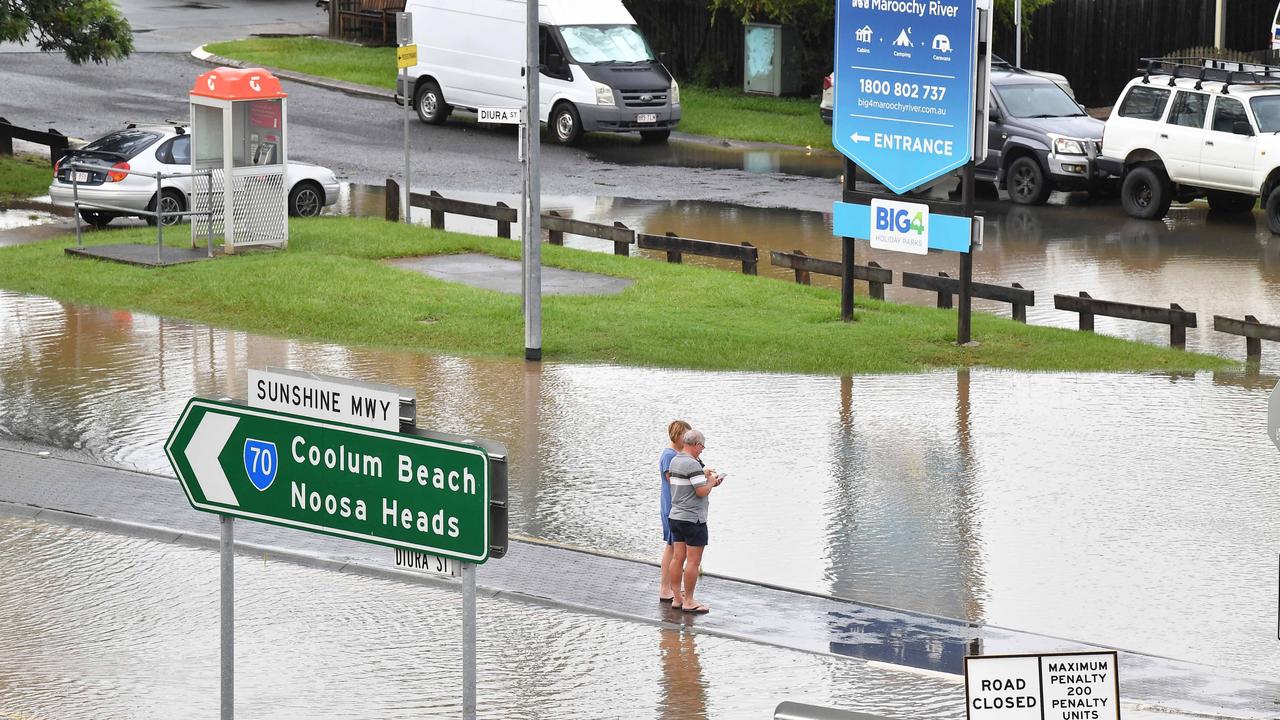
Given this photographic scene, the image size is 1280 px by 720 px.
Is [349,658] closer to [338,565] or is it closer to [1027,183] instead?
[338,565]

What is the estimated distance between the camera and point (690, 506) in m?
10.2

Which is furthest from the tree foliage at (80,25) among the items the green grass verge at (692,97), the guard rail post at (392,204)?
the green grass verge at (692,97)

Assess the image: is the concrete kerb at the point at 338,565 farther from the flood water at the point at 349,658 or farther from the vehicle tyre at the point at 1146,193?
the vehicle tyre at the point at 1146,193

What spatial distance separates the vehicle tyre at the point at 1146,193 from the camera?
81.7 feet

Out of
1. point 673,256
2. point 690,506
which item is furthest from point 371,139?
point 690,506

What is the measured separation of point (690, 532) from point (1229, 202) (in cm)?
1758

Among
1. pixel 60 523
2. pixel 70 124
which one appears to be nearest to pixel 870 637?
pixel 60 523

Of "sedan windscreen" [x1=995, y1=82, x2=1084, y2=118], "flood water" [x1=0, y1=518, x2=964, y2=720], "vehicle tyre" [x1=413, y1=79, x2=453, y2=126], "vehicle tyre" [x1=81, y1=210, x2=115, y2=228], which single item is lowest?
"flood water" [x1=0, y1=518, x2=964, y2=720]

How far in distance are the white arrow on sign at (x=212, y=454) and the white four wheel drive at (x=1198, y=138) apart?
63.5 ft

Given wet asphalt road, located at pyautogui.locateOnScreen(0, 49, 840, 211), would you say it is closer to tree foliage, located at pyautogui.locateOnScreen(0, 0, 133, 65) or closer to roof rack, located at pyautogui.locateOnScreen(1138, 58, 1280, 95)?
tree foliage, located at pyautogui.locateOnScreen(0, 0, 133, 65)

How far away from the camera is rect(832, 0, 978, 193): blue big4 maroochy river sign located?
17375mm

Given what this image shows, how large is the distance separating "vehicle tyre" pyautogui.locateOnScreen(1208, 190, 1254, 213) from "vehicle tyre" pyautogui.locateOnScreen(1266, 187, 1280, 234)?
5.25ft

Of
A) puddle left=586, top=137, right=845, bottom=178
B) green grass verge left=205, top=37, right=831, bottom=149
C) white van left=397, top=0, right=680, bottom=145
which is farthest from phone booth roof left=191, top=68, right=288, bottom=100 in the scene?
green grass verge left=205, top=37, right=831, bottom=149

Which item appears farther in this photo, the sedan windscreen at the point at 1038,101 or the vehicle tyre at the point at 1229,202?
the sedan windscreen at the point at 1038,101
